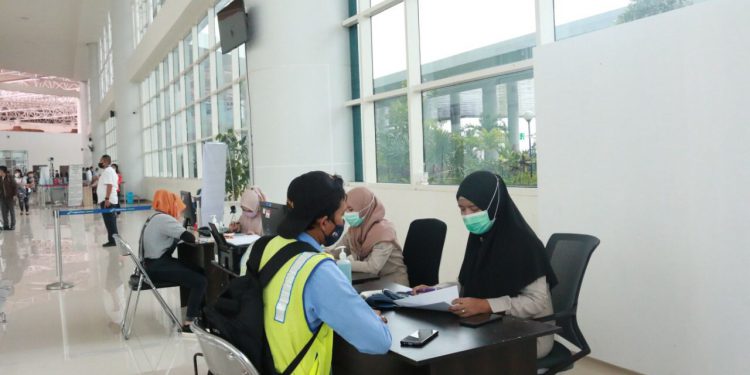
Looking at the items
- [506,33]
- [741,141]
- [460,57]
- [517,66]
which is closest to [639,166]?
[741,141]

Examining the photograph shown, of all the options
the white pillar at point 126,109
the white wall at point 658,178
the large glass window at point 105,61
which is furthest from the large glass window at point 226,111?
the large glass window at point 105,61

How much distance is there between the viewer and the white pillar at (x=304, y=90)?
6770mm

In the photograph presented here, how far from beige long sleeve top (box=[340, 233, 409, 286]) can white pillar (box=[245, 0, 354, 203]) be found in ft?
11.6

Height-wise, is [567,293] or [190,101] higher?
[190,101]

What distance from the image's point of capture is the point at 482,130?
5043mm

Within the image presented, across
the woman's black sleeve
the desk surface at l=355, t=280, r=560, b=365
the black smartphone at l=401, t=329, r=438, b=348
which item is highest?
the woman's black sleeve

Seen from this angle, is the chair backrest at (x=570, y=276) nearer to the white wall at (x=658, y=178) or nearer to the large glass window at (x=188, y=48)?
the white wall at (x=658, y=178)

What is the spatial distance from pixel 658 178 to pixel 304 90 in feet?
15.3

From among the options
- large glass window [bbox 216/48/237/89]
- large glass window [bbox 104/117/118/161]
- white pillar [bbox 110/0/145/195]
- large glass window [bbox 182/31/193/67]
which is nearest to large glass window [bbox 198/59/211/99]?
large glass window [bbox 216/48/237/89]

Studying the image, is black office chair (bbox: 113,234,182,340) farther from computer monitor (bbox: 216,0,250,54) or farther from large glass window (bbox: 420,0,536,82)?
computer monitor (bbox: 216,0,250,54)

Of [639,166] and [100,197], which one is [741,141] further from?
[100,197]

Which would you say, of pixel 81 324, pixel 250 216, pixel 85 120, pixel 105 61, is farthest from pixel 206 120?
pixel 85 120

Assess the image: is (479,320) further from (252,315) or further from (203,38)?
(203,38)

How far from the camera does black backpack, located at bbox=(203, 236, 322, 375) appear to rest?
1.69 metres
